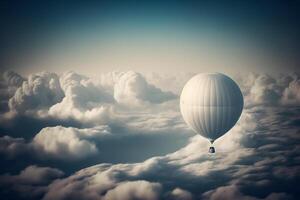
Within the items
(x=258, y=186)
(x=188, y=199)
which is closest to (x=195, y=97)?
(x=188, y=199)

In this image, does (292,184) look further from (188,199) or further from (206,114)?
(206,114)

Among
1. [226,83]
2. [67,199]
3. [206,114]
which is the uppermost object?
[226,83]

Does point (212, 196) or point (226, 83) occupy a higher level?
point (226, 83)

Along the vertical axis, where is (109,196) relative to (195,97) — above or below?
below

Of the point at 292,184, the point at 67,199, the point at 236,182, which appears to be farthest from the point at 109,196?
the point at 292,184

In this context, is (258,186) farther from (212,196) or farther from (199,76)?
(199,76)

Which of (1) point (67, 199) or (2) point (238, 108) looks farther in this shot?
(1) point (67, 199)
